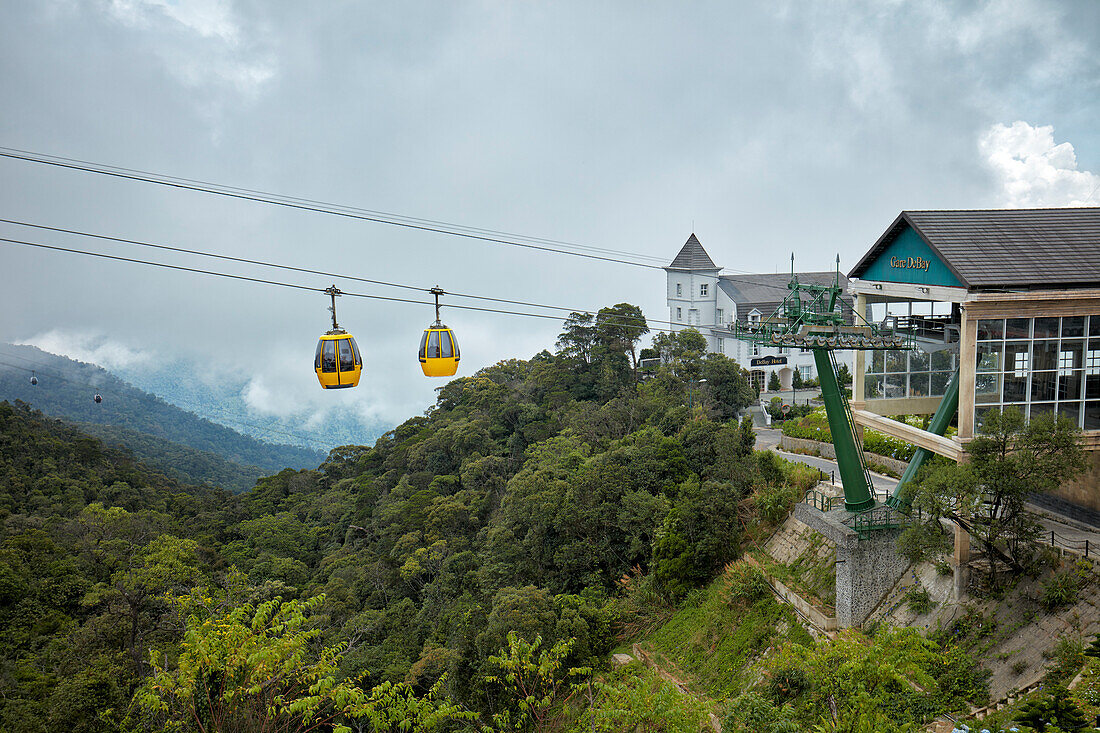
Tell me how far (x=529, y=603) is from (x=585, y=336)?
2073 centimetres

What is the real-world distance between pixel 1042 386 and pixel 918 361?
2525mm

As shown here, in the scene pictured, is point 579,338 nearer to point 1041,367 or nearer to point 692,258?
point 692,258

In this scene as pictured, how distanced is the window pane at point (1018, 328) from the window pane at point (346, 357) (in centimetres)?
1095

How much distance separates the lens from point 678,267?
3916 cm

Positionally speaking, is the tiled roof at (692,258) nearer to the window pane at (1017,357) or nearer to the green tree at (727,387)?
the green tree at (727,387)

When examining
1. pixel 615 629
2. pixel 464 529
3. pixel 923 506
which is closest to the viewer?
pixel 923 506

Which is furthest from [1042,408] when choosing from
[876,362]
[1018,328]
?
[876,362]

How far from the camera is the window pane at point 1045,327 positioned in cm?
1138

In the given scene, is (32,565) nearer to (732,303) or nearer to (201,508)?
(201,508)

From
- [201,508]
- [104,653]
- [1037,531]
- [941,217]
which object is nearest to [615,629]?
[1037,531]

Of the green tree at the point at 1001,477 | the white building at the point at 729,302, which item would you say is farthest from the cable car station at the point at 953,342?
the white building at the point at 729,302

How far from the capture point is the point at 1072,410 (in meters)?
11.7

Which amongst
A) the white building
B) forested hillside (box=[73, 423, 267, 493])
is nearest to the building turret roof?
the white building

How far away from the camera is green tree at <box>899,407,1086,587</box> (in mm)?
9820
